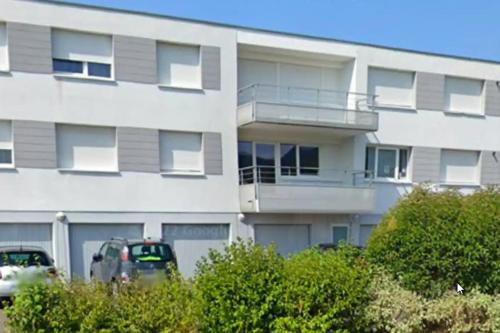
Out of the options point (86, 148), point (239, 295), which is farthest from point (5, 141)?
point (239, 295)

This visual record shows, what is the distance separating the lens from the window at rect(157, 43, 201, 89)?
14383mm

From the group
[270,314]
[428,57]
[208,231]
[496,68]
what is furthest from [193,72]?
[496,68]

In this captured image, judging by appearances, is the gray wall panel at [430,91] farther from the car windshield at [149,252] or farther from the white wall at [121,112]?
the car windshield at [149,252]

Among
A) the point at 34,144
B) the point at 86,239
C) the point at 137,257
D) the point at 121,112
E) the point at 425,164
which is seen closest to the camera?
the point at 137,257

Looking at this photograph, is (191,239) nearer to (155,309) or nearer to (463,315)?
(155,309)

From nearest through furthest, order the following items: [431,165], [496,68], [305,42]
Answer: [305,42], [431,165], [496,68]

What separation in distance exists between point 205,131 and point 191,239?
369 centimetres

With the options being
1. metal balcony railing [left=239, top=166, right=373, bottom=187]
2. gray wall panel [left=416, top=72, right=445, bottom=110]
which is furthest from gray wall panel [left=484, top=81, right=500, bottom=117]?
metal balcony railing [left=239, top=166, right=373, bottom=187]

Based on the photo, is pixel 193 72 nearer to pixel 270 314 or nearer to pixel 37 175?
pixel 37 175

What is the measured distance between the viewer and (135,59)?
45.5 feet

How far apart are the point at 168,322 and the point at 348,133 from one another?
1259 centimetres

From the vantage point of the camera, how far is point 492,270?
20.9ft

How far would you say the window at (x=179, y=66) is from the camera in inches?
566

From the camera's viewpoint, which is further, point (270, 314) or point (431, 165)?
point (431, 165)
